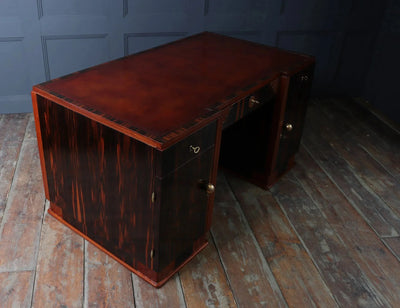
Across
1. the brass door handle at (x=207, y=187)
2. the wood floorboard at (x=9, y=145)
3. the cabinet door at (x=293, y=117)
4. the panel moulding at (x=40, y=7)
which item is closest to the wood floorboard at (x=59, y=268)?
the wood floorboard at (x=9, y=145)

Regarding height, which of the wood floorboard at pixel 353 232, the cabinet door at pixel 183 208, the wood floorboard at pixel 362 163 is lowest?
the wood floorboard at pixel 353 232

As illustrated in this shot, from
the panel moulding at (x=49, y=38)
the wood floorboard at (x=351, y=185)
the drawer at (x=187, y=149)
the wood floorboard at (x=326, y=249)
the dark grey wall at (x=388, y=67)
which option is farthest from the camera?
the dark grey wall at (x=388, y=67)

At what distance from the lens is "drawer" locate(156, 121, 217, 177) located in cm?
159

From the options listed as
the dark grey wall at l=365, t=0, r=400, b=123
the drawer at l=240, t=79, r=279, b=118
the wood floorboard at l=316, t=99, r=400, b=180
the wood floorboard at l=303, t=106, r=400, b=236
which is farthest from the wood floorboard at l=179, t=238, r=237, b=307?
the dark grey wall at l=365, t=0, r=400, b=123

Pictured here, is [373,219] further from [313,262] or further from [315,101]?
[315,101]

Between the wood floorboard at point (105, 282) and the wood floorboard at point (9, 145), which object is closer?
the wood floorboard at point (105, 282)

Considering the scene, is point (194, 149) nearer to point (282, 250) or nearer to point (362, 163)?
point (282, 250)

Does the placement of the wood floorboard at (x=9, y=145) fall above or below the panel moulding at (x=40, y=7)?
below

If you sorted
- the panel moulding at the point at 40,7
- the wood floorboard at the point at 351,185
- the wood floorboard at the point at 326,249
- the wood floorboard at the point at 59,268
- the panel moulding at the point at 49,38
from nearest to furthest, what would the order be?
the wood floorboard at the point at 59,268, the wood floorboard at the point at 326,249, the wood floorboard at the point at 351,185, the panel moulding at the point at 40,7, the panel moulding at the point at 49,38

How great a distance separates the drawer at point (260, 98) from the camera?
2.02 meters

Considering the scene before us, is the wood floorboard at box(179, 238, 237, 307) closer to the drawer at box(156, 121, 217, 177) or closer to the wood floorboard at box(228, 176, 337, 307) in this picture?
the wood floorboard at box(228, 176, 337, 307)

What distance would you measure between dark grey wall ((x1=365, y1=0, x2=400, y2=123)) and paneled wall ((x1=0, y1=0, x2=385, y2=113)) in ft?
0.32

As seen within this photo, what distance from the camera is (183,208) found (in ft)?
6.00

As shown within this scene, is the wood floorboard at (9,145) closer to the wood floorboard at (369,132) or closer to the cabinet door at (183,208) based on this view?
the cabinet door at (183,208)
